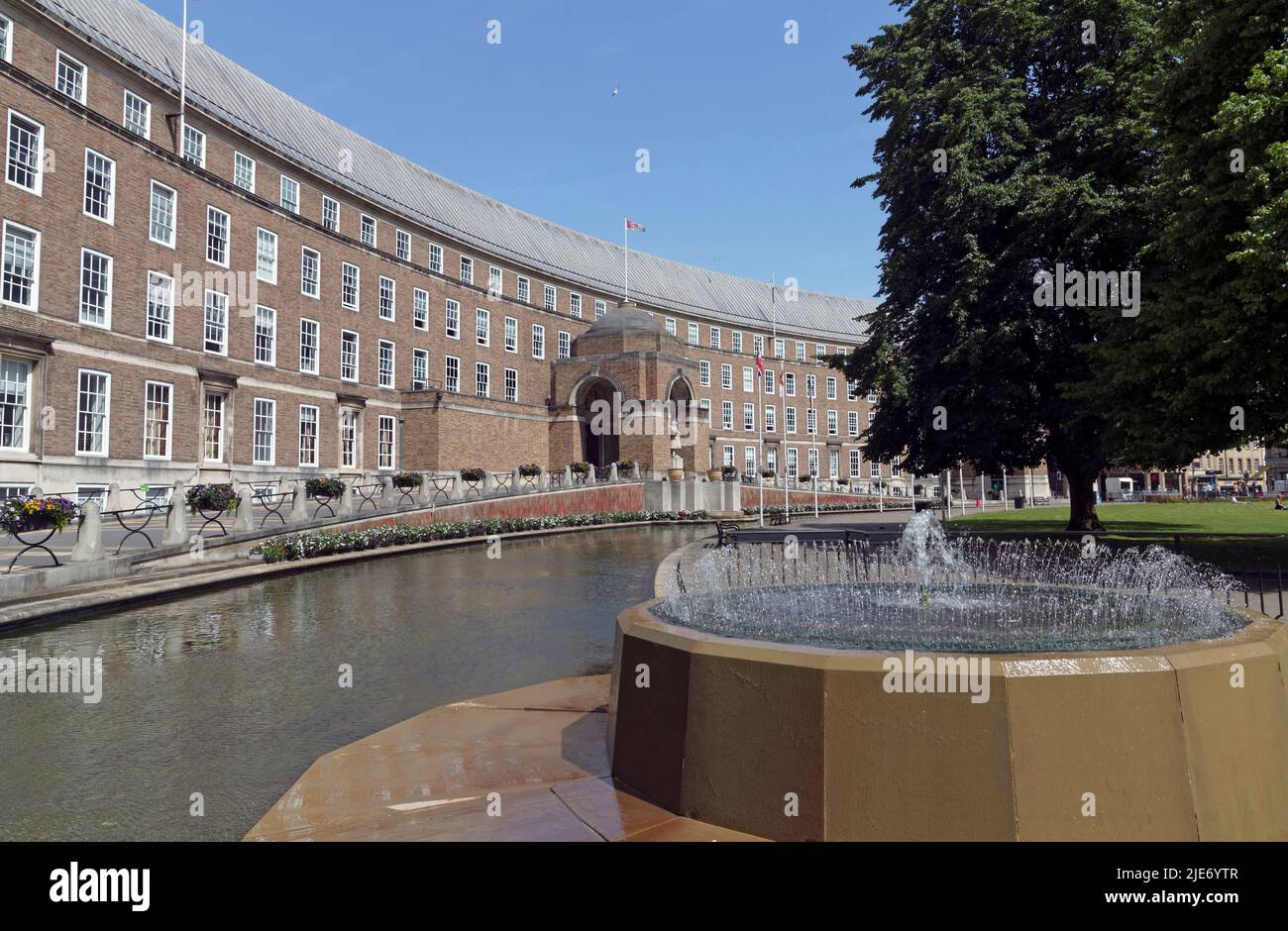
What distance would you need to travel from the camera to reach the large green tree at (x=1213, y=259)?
12.5 meters

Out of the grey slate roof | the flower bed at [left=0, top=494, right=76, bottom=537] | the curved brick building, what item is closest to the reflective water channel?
the flower bed at [left=0, top=494, right=76, bottom=537]

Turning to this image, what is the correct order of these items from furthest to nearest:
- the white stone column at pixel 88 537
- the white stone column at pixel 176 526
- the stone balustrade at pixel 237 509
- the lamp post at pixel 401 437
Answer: the lamp post at pixel 401 437, the white stone column at pixel 176 526, the stone balustrade at pixel 237 509, the white stone column at pixel 88 537

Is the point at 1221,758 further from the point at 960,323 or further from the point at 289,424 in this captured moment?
the point at 289,424

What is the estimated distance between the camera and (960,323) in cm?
2036

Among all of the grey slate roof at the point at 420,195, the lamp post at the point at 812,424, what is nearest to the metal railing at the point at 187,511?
the grey slate roof at the point at 420,195

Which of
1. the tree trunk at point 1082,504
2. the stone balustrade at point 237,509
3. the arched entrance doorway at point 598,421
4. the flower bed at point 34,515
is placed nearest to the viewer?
the flower bed at point 34,515

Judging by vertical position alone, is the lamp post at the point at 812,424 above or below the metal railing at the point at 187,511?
A: above

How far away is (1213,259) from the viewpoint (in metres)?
14.3

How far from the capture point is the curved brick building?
81.5 feet

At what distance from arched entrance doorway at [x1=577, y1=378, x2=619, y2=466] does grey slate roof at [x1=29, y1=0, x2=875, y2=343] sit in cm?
1107

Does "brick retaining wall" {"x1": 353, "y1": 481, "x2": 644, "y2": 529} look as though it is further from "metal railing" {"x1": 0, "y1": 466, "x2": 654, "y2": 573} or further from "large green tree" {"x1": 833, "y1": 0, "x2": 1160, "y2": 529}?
"large green tree" {"x1": 833, "y1": 0, "x2": 1160, "y2": 529}

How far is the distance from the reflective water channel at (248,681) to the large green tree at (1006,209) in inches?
464

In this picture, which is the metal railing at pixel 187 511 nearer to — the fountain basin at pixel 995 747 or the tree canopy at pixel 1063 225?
the fountain basin at pixel 995 747
